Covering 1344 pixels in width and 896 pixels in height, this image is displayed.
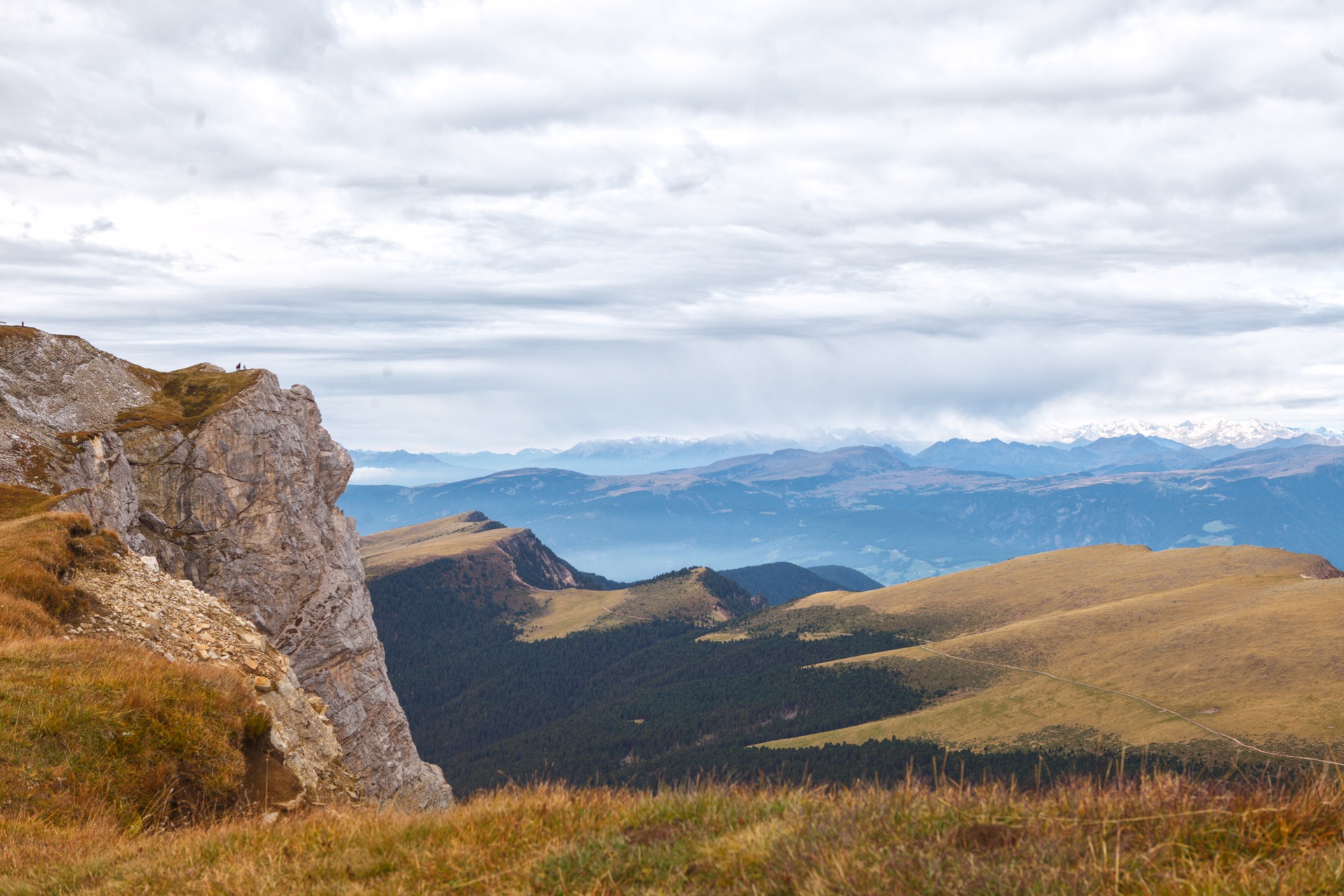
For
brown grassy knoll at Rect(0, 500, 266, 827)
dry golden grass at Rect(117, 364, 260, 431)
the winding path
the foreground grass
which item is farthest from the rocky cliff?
the winding path

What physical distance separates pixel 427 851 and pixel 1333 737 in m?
151

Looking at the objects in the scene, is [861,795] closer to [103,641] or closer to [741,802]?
[741,802]

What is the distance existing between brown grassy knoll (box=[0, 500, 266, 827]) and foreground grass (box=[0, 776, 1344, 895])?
4.36ft

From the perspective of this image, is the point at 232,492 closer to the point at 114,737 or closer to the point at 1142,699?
the point at 114,737

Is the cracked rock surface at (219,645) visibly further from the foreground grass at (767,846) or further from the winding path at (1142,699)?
the winding path at (1142,699)

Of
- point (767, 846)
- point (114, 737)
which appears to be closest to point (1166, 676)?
point (767, 846)

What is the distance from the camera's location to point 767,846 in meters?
8.14

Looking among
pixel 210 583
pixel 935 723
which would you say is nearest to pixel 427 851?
pixel 210 583

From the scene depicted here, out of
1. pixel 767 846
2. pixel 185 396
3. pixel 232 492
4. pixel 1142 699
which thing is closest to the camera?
pixel 767 846

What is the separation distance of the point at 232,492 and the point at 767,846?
67436 millimetres

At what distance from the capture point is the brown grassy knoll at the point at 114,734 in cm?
1179

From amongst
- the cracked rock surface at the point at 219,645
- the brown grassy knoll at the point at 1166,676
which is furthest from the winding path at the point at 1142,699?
the cracked rock surface at the point at 219,645

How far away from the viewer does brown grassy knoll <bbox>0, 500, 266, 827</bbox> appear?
11789 millimetres

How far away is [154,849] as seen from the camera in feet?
32.7
